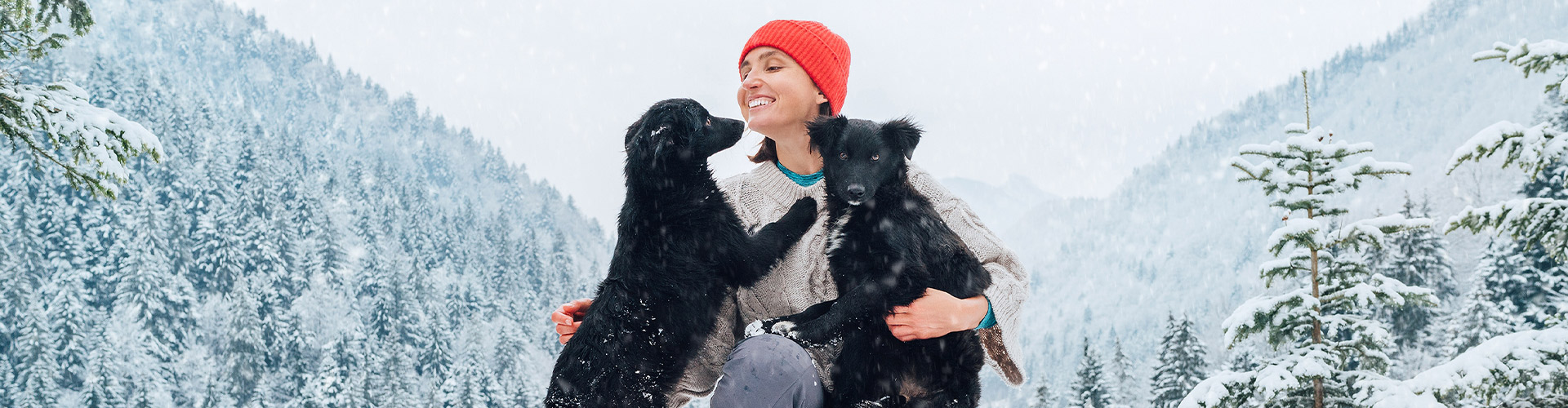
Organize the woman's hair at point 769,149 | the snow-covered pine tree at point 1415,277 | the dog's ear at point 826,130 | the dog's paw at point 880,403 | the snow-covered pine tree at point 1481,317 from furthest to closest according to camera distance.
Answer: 1. the snow-covered pine tree at point 1415,277
2. the snow-covered pine tree at point 1481,317
3. the woman's hair at point 769,149
4. the dog's ear at point 826,130
5. the dog's paw at point 880,403

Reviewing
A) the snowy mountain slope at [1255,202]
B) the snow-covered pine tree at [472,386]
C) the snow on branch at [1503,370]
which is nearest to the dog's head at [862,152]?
the snow on branch at [1503,370]

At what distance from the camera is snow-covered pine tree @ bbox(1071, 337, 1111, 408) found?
25.3 metres

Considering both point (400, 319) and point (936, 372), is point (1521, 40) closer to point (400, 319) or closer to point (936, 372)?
point (936, 372)

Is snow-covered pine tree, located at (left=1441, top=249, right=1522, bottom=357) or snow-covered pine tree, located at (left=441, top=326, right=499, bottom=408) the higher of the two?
snow-covered pine tree, located at (left=1441, top=249, right=1522, bottom=357)

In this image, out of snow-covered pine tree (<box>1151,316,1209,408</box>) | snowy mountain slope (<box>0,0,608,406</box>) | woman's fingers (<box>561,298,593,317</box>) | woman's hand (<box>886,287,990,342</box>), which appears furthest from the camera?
snowy mountain slope (<box>0,0,608,406</box>)

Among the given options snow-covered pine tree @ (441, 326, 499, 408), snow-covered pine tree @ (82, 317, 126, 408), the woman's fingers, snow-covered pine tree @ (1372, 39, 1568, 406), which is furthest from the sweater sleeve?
snow-covered pine tree @ (82, 317, 126, 408)

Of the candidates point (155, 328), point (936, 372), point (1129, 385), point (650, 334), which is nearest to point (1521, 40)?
point (936, 372)

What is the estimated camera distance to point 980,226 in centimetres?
376

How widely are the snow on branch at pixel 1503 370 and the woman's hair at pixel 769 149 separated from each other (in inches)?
152

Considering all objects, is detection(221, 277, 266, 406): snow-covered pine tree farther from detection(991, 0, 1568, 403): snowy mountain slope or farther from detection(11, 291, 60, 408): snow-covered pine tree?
detection(991, 0, 1568, 403): snowy mountain slope

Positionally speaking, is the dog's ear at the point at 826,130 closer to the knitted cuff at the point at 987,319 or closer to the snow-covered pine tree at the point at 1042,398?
the knitted cuff at the point at 987,319

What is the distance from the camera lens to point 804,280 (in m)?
3.91

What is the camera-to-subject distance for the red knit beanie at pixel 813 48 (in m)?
4.22

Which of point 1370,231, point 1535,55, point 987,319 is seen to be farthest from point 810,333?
point 1370,231
